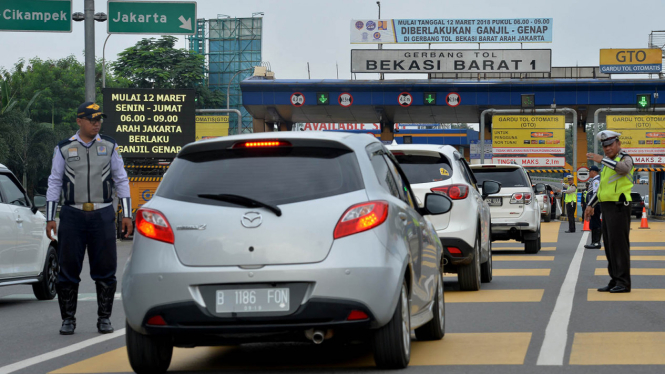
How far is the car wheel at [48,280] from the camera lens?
1173cm

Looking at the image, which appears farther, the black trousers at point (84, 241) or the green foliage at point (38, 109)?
the green foliage at point (38, 109)

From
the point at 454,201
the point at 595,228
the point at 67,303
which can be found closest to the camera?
the point at 67,303

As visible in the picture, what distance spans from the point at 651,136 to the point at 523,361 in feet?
121

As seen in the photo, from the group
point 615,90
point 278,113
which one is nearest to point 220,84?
point 278,113

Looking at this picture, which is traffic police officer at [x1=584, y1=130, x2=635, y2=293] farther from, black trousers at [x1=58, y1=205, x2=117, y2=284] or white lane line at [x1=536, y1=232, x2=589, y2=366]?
black trousers at [x1=58, y1=205, x2=117, y2=284]

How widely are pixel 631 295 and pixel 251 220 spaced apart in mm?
6199

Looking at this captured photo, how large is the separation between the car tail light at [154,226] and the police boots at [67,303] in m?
2.69

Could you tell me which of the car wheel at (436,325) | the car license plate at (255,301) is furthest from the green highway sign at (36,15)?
the car license plate at (255,301)

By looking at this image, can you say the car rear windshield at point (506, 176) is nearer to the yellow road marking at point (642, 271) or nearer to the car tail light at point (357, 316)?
the yellow road marking at point (642, 271)

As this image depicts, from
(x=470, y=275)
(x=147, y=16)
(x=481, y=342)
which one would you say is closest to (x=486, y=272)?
(x=470, y=275)

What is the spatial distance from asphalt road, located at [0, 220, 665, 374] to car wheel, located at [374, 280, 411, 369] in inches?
6.5

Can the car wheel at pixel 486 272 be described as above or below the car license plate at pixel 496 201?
below

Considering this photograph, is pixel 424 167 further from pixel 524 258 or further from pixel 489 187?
pixel 524 258

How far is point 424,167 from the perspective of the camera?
37.9ft
